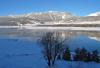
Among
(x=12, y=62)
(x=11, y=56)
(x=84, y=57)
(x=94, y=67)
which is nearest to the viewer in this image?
(x=94, y=67)

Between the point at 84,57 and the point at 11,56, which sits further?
the point at 11,56

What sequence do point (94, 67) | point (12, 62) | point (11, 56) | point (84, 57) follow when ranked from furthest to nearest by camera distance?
1. point (11, 56)
2. point (84, 57)
3. point (12, 62)
4. point (94, 67)

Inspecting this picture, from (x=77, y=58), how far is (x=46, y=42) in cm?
405

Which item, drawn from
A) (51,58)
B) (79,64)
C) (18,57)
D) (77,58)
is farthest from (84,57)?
(18,57)

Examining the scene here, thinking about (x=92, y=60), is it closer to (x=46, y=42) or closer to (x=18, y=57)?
(x=46, y=42)

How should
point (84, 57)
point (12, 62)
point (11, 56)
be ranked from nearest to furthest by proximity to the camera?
1. point (12, 62)
2. point (84, 57)
3. point (11, 56)

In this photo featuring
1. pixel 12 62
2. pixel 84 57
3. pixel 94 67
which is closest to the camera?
pixel 94 67

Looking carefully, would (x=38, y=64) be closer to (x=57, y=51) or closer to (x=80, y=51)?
(x=57, y=51)

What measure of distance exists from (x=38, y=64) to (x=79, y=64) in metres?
3.23

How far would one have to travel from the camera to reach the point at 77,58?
23.2 meters

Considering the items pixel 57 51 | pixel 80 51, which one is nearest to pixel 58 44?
pixel 57 51

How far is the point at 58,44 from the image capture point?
20734 millimetres

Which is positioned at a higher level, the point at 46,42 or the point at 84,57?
the point at 46,42

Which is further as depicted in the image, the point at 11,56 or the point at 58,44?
the point at 11,56
